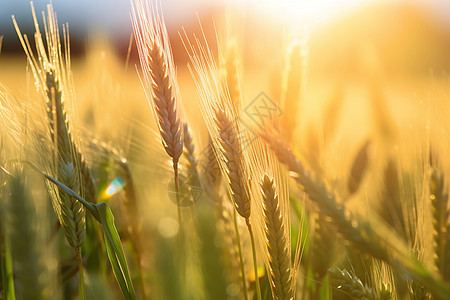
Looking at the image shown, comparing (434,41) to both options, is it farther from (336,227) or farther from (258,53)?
(336,227)

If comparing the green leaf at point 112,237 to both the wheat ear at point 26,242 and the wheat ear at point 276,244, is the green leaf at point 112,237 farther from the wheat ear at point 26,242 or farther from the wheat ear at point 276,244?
the wheat ear at point 276,244

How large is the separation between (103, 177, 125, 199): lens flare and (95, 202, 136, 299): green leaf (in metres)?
0.35

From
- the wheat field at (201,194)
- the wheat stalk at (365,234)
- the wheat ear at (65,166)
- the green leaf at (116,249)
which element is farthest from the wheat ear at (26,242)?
the wheat stalk at (365,234)

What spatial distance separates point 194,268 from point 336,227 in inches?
28.2

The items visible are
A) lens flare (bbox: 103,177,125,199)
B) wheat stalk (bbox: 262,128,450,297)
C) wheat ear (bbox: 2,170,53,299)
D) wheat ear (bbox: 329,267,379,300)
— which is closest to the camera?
wheat stalk (bbox: 262,128,450,297)

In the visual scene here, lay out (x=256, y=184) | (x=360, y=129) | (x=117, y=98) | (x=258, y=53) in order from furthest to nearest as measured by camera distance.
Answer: (x=360, y=129)
(x=258, y=53)
(x=117, y=98)
(x=256, y=184)

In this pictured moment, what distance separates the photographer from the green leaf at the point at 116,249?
2.69ft

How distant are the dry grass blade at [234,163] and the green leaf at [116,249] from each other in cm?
25

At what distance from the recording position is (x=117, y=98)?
1.48 meters

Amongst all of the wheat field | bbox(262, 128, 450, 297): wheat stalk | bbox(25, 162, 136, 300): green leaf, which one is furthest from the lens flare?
bbox(262, 128, 450, 297): wheat stalk

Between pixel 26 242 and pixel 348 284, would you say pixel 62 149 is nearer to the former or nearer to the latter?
pixel 26 242

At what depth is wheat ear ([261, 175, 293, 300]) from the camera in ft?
2.73

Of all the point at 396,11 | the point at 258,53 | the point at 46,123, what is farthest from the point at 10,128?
the point at 396,11

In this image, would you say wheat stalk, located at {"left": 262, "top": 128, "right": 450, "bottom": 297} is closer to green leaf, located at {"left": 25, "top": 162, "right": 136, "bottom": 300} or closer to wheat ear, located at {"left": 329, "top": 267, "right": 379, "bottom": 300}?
wheat ear, located at {"left": 329, "top": 267, "right": 379, "bottom": 300}
